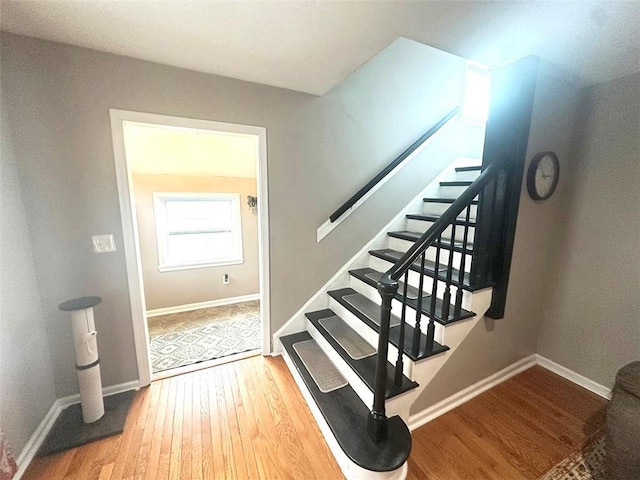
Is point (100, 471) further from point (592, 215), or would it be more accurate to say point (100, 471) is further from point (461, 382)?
point (592, 215)

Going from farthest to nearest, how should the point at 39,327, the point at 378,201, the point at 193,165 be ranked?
1. the point at 193,165
2. the point at 378,201
3. the point at 39,327

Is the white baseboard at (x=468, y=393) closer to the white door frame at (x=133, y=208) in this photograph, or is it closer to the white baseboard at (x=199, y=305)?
the white door frame at (x=133, y=208)

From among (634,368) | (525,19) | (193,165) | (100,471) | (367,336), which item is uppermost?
(525,19)

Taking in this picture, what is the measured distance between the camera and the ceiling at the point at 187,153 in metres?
2.44

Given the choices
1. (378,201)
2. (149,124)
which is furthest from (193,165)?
(378,201)

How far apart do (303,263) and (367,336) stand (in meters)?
0.82

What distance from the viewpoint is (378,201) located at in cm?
248

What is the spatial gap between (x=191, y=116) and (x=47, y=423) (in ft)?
6.98

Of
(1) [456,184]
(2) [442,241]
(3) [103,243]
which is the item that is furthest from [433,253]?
(3) [103,243]

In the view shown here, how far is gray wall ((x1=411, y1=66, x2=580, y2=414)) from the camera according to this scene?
162 centimetres

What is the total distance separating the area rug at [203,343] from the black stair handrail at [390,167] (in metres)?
1.55

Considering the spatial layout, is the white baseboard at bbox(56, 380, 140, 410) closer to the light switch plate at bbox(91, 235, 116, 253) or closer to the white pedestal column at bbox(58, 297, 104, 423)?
the white pedestal column at bbox(58, 297, 104, 423)

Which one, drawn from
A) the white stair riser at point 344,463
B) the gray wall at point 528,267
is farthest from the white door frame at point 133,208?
the gray wall at point 528,267

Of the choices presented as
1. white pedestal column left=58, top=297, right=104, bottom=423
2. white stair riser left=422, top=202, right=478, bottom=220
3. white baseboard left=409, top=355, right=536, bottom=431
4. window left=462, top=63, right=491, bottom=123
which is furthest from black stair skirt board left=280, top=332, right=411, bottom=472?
window left=462, top=63, right=491, bottom=123
